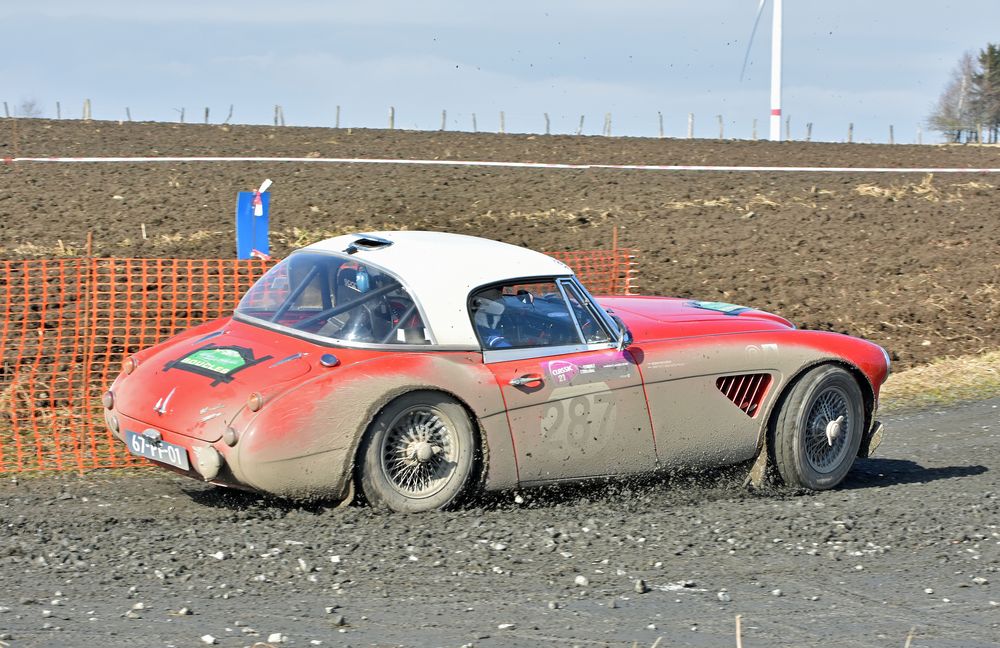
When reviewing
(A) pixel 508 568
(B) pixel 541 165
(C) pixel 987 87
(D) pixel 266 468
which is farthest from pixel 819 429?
(C) pixel 987 87

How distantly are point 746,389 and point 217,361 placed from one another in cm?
Result: 314

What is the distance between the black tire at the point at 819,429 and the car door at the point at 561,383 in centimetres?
93

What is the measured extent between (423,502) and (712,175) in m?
22.7

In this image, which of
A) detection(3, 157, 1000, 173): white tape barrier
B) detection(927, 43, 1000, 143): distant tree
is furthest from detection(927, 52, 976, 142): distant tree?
detection(3, 157, 1000, 173): white tape barrier

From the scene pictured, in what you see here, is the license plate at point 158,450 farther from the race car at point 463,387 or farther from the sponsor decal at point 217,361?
the sponsor decal at point 217,361

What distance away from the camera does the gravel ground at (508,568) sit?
15.2 ft

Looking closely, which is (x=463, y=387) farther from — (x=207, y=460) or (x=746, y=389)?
(x=746, y=389)

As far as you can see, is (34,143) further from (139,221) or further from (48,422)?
(48,422)

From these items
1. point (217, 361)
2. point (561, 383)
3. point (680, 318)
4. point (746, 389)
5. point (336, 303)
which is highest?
point (336, 303)

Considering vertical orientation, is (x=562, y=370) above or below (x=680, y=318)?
below

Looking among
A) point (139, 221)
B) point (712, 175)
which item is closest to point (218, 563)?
point (139, 221)

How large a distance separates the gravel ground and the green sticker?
0.77 metres

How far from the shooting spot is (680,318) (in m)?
7.49

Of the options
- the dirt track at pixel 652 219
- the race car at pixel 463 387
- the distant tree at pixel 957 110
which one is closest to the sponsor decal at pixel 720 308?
the race car at pixel 463 387
